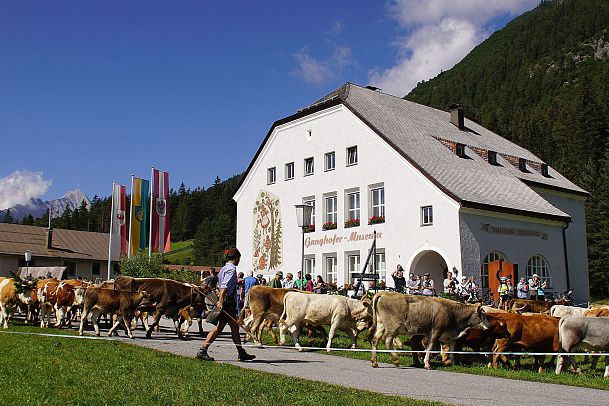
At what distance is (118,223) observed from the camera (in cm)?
4247

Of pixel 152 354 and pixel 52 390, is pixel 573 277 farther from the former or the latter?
pixel 52 390

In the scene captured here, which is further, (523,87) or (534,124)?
(523,87)

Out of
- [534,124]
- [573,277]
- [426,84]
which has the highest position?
[426,84]

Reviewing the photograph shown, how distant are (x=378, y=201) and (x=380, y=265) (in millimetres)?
3322

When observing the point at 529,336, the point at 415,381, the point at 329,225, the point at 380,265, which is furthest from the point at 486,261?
the point at 415,381

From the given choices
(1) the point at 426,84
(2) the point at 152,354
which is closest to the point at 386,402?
(2) the point at 152,354

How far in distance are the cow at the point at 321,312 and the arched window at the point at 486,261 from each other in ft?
47.9

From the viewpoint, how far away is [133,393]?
8.16 metres

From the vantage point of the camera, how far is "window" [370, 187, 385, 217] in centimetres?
3266

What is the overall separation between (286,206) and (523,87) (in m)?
125

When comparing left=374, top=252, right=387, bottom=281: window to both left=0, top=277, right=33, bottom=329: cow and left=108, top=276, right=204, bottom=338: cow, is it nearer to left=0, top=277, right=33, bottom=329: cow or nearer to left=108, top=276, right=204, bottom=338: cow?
left=108, top=276, right=204, bottom=338: cow

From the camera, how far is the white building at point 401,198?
96.6 feet

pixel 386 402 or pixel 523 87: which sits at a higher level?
pixel 523 87

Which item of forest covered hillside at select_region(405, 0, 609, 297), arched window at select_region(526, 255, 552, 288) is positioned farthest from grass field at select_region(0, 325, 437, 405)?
forest covered hillside at select_region(405, 0, 609, 297)
